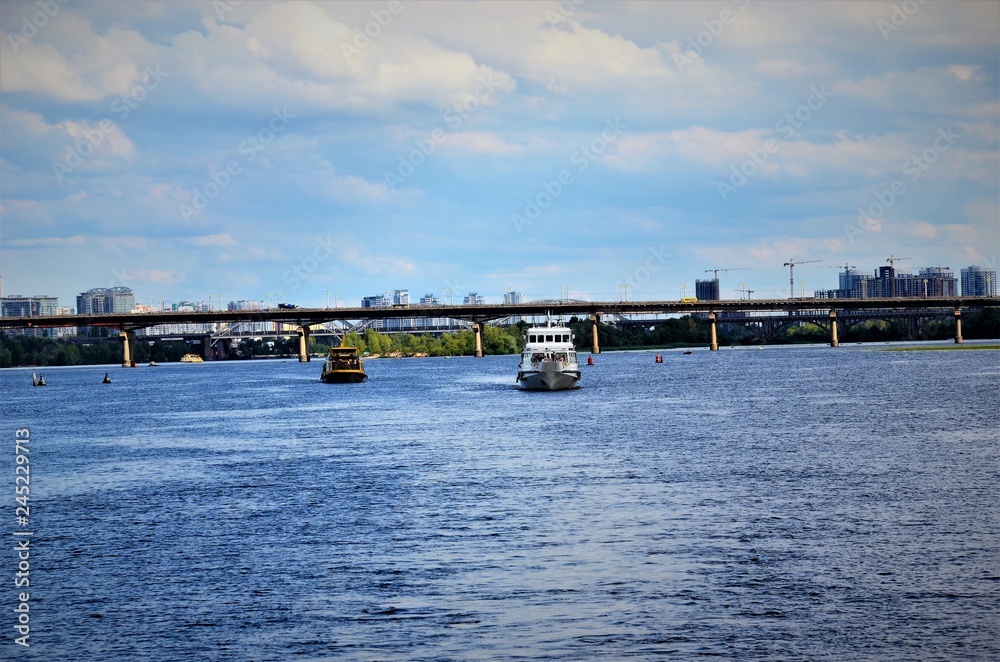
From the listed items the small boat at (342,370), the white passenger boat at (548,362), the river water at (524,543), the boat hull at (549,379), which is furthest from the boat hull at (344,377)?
the river water at (524,543)

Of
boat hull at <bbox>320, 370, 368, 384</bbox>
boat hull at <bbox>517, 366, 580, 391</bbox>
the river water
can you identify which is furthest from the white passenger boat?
the river water

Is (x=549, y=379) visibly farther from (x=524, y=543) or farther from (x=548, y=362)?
(x=524, y=543)

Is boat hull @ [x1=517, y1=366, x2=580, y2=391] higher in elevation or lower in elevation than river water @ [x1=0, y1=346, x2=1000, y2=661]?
higher

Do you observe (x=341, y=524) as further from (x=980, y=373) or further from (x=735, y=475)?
(x=980, y=373)

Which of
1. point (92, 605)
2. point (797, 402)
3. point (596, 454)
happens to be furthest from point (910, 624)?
point (797, 402)

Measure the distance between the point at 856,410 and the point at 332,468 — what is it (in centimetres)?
5051

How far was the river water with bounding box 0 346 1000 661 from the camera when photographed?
28594 millimetres

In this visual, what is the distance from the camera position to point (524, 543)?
39.2 metres

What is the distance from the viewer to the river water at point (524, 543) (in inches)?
1126

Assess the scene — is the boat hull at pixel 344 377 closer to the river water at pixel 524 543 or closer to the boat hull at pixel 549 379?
the boat hull at pixel 549 379

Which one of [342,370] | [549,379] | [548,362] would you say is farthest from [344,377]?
[548,362]

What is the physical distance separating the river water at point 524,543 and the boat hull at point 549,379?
5347cm

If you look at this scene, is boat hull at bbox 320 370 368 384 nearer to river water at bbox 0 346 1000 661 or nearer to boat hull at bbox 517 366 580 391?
boat hull at bbox 517 366 580 391

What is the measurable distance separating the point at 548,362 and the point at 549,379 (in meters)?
2.08
